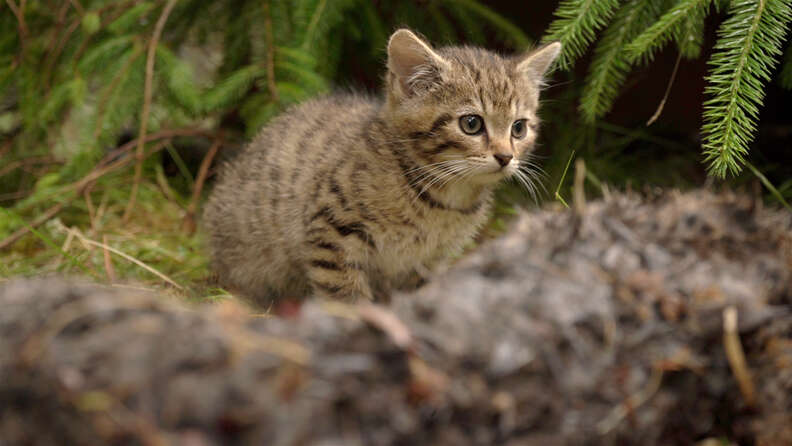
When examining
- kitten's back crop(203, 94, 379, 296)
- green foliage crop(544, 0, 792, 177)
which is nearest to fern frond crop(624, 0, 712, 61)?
green foliage crop(544, 0, 792, 177)

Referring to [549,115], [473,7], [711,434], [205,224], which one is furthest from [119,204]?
[711,434]

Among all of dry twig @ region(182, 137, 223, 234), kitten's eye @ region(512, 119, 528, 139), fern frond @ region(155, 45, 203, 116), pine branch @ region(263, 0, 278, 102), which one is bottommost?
dry twig @ region(182, 137, 223, 234)

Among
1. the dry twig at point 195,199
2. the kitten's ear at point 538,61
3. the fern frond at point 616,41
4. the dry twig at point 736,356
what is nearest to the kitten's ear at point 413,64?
the kitten's ear at point 538,61

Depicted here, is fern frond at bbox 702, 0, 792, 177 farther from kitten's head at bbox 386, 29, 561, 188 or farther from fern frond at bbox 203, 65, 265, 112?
fern frond at bbox 203, 65, 265, 112

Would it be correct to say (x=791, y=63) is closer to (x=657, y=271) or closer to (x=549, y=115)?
(x=549, y=115)

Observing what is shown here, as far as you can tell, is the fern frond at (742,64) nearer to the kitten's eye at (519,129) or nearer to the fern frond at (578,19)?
the fern frond at (578,19)

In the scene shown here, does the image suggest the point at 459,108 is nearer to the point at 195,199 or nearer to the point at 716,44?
the point at 716,44

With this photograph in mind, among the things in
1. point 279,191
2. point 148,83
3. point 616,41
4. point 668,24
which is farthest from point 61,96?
point 668,24

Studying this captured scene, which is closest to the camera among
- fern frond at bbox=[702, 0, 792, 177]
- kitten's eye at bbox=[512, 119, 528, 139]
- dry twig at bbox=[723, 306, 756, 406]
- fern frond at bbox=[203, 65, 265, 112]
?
dry twig at bbox=[723, 306, 756, 406]
